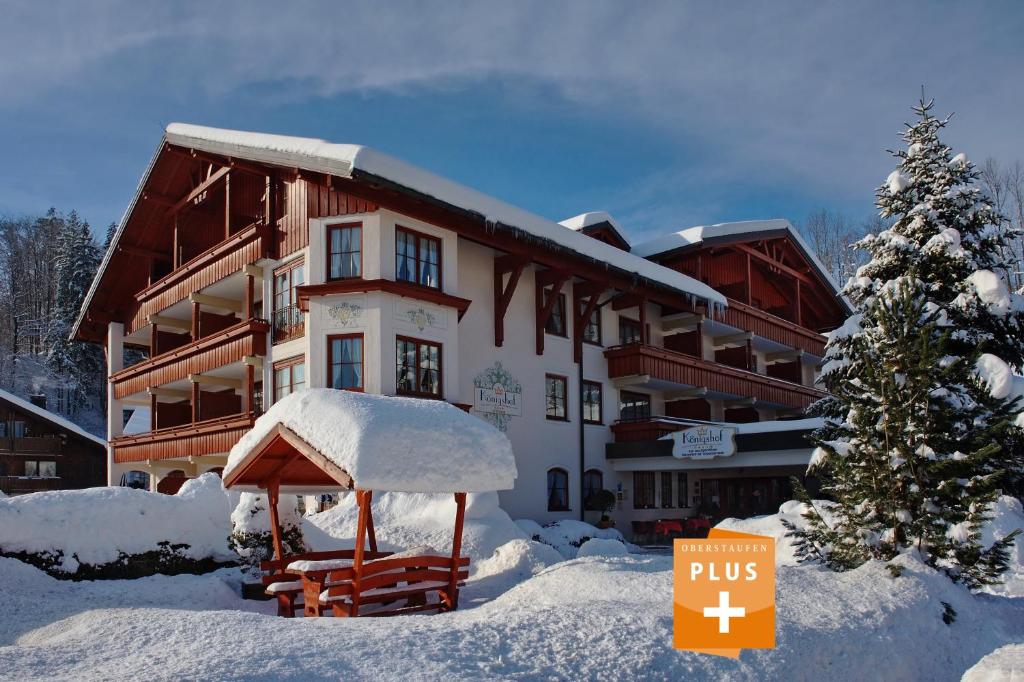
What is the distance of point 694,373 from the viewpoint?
30984 millimetres

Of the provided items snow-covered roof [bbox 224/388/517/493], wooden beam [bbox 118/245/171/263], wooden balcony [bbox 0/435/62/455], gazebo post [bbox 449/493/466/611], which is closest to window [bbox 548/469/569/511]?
gazebo post [bbox 449/493/466/611]

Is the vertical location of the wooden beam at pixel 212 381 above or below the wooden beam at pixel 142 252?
below

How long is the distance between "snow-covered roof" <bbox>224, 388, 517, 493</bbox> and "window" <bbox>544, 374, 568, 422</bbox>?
43.7ft

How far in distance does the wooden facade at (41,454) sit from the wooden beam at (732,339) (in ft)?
93.8

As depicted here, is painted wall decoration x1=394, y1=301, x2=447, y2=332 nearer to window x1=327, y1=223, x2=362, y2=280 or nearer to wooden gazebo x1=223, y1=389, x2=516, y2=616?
window x1=327, y1=223, x2=362, y2=280

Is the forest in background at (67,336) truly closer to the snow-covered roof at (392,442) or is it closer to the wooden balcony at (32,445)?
the wooden balcony at (32,445)

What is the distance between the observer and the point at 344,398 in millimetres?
12539

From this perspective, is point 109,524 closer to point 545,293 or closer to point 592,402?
point 545,293

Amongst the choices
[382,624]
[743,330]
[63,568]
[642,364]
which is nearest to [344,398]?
[382,624]

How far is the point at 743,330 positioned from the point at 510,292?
43.8ft

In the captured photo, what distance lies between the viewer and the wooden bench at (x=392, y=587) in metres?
12.0

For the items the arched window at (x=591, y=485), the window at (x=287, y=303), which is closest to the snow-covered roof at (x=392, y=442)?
the window at (x=287, y=303)

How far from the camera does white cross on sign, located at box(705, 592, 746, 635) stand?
8398mm

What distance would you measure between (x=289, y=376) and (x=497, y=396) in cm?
562
